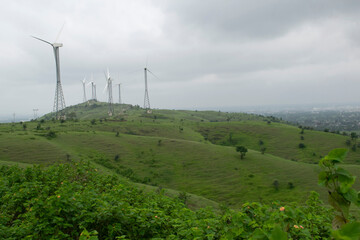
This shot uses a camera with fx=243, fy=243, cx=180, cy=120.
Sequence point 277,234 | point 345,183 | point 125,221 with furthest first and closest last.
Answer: point 125,221, point 345,183, point 277,234

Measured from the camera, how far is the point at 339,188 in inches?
105

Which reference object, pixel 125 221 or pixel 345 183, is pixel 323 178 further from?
pixel 125 221

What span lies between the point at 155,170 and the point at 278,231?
195 ft

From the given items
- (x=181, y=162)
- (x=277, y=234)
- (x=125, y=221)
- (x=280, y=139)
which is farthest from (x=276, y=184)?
(x=277, y=234)

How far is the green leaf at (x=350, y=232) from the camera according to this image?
1.90 m

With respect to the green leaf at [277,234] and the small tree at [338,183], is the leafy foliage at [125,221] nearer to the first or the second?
the small tree at [338,183]

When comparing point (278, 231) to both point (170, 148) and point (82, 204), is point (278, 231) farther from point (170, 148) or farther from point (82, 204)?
point (170, 148)

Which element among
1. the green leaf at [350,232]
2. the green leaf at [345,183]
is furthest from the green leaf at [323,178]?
the green leaf at [350,232]

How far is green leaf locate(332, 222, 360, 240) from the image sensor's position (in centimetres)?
190

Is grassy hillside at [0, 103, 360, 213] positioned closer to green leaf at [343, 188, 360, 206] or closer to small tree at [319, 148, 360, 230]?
small tree at [319, 148, 360, 230]

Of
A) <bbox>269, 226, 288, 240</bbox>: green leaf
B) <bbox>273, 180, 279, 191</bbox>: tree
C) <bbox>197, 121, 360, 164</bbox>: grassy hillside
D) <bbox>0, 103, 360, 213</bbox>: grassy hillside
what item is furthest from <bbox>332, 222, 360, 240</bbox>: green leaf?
<bbox>197, 121, 360, 164</bbox>: grassy hillside

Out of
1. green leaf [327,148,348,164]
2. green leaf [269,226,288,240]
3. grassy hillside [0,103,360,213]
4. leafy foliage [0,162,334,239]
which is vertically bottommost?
grassy hillside [0,103,360,213]

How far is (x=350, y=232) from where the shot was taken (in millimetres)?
1937

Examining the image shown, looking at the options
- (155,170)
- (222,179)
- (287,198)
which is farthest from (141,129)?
(287,198)
